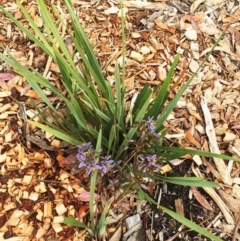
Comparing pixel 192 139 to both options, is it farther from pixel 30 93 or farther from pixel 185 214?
pixel 30 93

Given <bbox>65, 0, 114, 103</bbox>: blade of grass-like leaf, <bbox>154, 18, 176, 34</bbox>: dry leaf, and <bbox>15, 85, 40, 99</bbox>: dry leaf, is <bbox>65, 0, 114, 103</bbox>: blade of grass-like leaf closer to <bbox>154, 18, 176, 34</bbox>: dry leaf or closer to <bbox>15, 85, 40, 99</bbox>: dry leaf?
<bbox>15, 85, 40, 99</bbox>: dry leaf

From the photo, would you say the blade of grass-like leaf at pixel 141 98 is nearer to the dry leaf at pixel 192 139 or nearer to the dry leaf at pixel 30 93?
the dry leaf at pixel 192 139

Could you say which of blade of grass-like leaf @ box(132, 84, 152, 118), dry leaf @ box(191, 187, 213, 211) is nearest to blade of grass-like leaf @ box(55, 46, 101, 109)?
blade of grass-like leaf @ box(132, 84, 152, 118)

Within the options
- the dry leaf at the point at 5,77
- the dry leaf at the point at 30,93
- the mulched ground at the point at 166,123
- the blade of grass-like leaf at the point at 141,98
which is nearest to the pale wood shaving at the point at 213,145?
the mulched ground at the point at 166,123

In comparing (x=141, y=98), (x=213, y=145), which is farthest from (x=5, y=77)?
(x=213, y=145)

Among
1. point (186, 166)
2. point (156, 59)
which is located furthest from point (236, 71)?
point (186, 166)

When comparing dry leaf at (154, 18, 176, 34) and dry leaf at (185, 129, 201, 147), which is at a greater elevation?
dry leaf at (154, 18, 176, 34)

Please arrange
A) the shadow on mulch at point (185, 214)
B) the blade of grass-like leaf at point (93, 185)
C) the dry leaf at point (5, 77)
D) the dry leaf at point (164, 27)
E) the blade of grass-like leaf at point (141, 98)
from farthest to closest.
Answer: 1. the dry leaf at point (164, 27)
2. the dry leaf at point (5, 77)
3. the shadow on mulch at point (185, 214)
4. the blade of grass-like leaf at point (141, 98)
5. the blade of grass-like leaf at point (93, 185)

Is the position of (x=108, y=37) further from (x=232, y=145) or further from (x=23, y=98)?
(x=232, y=145)
